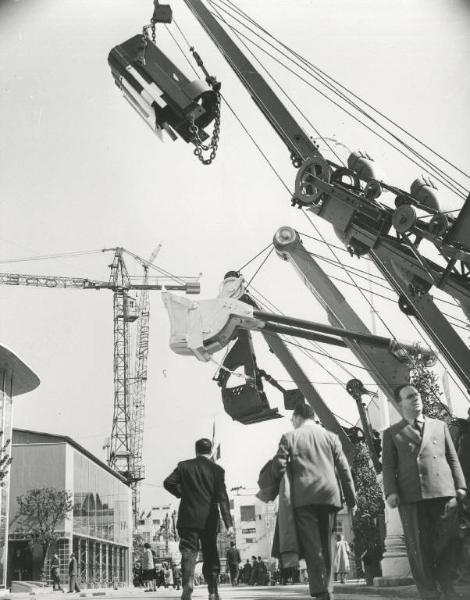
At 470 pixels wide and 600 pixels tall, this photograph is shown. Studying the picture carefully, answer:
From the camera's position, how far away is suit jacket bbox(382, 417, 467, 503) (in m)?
5.32

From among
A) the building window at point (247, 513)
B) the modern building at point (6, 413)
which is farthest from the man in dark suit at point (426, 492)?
the building window at point (247, 513)

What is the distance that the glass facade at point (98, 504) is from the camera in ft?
141

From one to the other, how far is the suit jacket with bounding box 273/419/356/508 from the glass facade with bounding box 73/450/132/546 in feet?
126

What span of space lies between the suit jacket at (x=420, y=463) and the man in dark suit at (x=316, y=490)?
51cm

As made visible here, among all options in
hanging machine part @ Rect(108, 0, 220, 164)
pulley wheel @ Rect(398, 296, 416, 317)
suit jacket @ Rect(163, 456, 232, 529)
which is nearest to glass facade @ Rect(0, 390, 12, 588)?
hanging machine part @ Rect(108, 0, 220, 164)

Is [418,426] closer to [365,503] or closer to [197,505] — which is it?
[197,505]

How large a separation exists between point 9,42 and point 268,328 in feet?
16.9

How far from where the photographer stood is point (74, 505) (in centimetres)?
4128

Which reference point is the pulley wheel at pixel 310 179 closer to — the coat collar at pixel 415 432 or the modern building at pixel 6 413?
the coat collar at pixel 415 432

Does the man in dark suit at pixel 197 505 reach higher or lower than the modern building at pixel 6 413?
lower

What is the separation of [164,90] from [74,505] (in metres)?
35.1

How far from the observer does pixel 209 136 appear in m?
11.1

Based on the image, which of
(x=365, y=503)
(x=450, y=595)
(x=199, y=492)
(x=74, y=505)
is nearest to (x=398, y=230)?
(x=199, y=492)

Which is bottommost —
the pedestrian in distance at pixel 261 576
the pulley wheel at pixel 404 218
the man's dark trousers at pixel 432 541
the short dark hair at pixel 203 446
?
the pedestrian in distance at pixel 261 576
